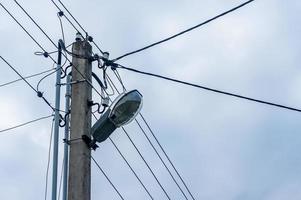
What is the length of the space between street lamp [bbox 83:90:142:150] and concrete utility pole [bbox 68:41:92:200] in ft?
0.49

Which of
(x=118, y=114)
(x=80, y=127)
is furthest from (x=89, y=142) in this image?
(x=118, y=114)

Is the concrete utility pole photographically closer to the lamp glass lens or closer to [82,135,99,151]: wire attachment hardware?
[82,135,99,151]: wire attachment hardware

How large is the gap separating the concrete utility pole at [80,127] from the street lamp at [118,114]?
149 mm

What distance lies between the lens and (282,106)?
8.55 m

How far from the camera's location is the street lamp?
23.9 ft

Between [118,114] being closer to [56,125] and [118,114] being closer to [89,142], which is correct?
[89,142]

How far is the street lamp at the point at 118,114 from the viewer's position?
7.30 meters

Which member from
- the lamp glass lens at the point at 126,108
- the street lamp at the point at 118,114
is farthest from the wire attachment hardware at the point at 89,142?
the lamp glass lens at the point at 126,108

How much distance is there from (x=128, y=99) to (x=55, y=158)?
3.30 feet

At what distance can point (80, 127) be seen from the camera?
7.12 m

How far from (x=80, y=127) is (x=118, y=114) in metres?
0.46

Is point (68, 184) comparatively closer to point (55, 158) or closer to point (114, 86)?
point (55, 158)

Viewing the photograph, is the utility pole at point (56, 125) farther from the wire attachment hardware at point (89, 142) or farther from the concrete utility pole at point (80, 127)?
the wire attachment hardware at point (89, 142)

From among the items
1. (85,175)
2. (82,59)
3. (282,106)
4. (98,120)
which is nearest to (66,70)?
(82,59)
